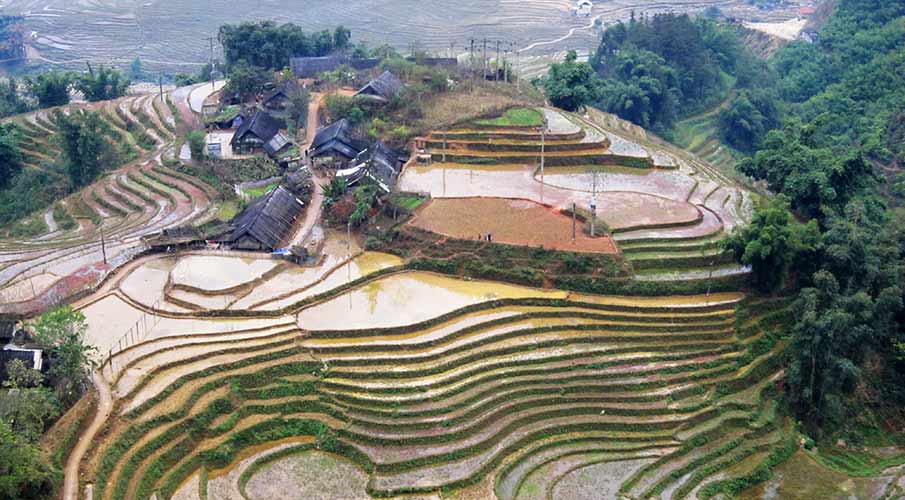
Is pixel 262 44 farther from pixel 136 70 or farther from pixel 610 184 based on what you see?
pixel 136 70

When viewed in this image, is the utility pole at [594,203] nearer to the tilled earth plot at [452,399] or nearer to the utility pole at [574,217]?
the utility pole at [574,217]

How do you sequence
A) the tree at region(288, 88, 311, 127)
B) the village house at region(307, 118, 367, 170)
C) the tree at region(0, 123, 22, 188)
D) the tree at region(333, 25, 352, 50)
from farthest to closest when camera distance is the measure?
the tree at region(333, 25, 352, 50) → the tree at region(288, 88, 311, 127) → the tree at region(0, 123, 22, 188) → the village house at region(307, 118, 367, 170)

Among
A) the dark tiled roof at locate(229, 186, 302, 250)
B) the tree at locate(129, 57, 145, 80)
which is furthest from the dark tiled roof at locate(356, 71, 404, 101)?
the tree at locate(129, 57, 145, 80)

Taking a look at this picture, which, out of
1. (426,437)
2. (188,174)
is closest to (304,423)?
(426,437)

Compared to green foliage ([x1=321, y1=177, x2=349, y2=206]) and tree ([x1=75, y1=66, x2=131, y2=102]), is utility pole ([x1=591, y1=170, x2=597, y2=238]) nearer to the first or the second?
green foliage ([x1=321, y1=177, x2=349, y2=206])

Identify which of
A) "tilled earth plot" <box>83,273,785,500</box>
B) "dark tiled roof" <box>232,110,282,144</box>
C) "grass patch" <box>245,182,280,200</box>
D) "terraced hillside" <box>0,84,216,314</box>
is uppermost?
"dark tiled roof" <box>232,110,282,144</box>
